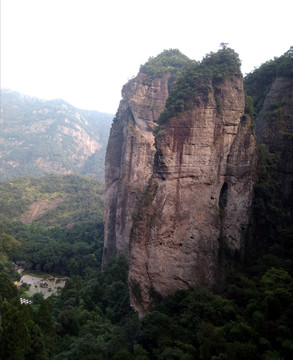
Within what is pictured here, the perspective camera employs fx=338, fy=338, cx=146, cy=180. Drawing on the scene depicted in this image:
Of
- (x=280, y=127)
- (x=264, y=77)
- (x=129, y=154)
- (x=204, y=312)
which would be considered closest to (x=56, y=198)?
(x=129, y=154)

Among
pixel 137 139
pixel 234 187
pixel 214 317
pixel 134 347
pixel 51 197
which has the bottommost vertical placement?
pixel 51 197

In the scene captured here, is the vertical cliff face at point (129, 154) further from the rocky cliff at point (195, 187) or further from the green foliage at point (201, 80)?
the green foliage at point (201, 80)

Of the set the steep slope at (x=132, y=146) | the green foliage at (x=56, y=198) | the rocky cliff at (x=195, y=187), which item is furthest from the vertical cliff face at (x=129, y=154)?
the green foliage at (x=56, y=198)

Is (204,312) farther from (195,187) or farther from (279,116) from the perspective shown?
(279,116)

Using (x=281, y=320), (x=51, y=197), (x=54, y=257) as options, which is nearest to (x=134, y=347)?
(x=281, y=320)

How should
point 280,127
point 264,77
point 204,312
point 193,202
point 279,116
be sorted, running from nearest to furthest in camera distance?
point 204,312, point 193,202, point 280,127, point 279,116, point 264,77

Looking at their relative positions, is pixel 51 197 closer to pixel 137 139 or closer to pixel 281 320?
pixel 137 139
